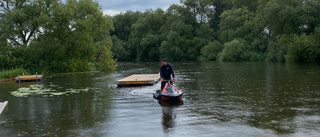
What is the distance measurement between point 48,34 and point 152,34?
5633 cm

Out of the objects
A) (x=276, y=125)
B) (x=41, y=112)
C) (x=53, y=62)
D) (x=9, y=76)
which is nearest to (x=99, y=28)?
(x=53, y=62)

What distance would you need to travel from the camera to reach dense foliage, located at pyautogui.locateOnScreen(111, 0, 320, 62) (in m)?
52.0

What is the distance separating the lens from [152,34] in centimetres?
→ 8988

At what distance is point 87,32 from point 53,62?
18.0ft

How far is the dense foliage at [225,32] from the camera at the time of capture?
171 ft

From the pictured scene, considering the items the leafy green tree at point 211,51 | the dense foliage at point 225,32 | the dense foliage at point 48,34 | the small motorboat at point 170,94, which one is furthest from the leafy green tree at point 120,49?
the small motorboat at point 170,94

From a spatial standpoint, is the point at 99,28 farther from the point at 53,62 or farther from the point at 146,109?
the point at 146,109

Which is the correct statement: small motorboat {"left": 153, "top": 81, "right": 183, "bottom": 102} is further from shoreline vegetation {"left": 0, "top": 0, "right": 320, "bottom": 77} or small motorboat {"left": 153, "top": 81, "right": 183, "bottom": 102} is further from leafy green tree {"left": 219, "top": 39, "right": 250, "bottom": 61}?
leafy green tree {"left": 219, "top": 39, "right": 250, "bottom": 61}

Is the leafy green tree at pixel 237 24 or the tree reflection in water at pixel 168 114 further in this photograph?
the leafy green tree at pixel 237 24

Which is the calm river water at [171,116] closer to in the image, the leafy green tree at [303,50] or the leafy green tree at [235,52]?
the leafy green tree at [303,50]

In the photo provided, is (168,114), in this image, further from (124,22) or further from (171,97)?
(124,22)

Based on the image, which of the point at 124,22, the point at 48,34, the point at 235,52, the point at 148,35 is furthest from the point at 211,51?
the point at 48,34

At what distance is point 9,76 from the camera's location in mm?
28078

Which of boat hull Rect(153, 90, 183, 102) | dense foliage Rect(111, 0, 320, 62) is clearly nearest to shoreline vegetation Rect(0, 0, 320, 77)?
A: dense foliage Rect(111, 0, 320, 62)
